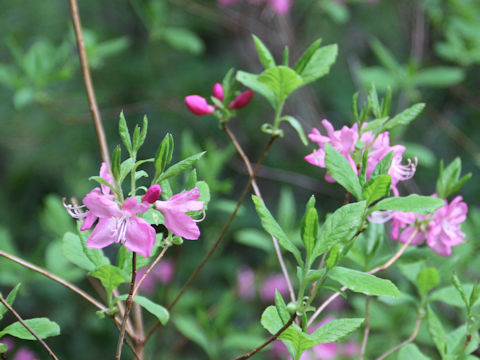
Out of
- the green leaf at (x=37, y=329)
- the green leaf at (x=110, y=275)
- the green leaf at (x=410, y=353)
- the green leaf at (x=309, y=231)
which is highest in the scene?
the green leaf at (x=309, y=231)

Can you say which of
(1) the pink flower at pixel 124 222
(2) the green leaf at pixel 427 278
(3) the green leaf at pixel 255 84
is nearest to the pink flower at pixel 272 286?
(2) the green leaf at pixel 427 278

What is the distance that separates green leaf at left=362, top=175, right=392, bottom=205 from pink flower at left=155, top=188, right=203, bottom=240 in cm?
20

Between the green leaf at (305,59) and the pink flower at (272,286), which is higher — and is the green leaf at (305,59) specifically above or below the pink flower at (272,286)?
above

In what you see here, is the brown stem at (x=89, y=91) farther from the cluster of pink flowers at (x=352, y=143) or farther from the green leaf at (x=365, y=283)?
the green leaf at (x=365, y=283)

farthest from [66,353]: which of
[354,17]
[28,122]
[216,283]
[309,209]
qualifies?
[354,17]

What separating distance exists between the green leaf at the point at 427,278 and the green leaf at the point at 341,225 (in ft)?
1.09

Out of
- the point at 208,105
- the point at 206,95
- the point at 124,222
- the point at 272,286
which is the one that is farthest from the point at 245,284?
the point at 124,222

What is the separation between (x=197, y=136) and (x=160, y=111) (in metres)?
0.24

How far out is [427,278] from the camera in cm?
94

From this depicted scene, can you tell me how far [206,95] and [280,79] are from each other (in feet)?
7.00

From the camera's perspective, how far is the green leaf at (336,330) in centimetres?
64

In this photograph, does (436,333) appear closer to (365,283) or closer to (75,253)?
(365,283)

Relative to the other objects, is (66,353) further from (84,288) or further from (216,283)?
(216,283)

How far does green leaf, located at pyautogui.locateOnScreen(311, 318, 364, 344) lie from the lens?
2.11 feet
